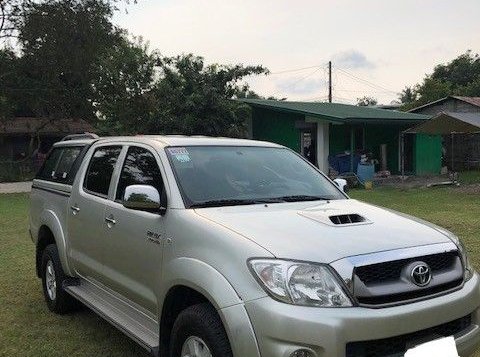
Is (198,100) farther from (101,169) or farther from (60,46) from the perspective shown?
(101,169)

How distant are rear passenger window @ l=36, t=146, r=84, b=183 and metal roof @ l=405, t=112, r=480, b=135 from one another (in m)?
16.0

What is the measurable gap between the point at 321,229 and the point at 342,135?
2105 centimetres

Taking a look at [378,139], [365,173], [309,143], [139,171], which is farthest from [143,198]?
[378,139]

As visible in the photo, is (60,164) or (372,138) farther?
(372,138)

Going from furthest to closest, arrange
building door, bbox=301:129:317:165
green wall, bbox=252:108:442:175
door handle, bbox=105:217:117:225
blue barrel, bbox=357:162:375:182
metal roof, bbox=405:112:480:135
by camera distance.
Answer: green wall, bbox=252:108:442:175, building door, bbox=301:129:317:165, blue barrel, bbox=357:162:375:182, metal roof, bbox=405:112:480:135, door handle, bbox=105:217:117:225

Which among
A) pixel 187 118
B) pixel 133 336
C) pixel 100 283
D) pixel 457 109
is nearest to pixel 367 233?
pixel 133 336

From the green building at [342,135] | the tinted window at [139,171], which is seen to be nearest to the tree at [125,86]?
the green building at [342,135]

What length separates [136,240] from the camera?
3783 millimetres

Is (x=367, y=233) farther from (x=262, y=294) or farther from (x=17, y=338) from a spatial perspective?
(x=17, y=338)

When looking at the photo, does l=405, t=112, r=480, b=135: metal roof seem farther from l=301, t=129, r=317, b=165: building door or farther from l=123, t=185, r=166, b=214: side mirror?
Result: l=123, t=185, r=166, b=214: side mirror

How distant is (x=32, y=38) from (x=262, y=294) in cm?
2403

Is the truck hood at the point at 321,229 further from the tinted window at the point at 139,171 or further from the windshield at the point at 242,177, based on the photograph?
the tinted window at the point at 139,171

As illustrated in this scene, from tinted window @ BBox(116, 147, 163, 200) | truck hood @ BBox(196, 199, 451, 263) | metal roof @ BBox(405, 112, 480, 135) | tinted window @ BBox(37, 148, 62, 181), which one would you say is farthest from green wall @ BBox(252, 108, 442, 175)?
truck hood @ BBox(196, 199, 451, 263)

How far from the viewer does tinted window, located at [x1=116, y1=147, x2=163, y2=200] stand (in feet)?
12.9
